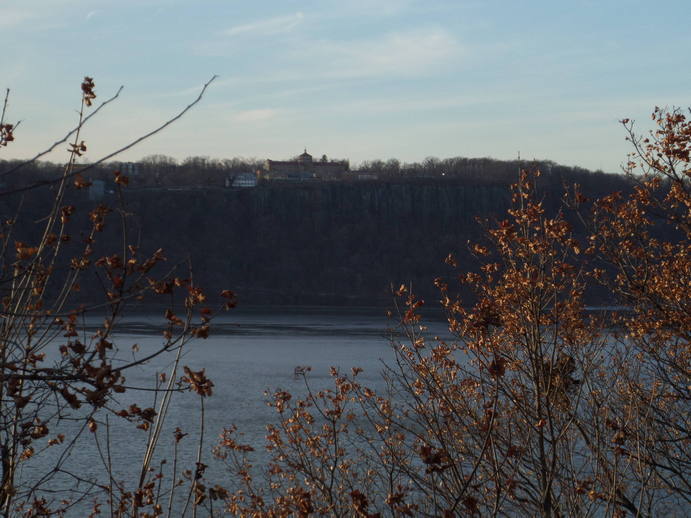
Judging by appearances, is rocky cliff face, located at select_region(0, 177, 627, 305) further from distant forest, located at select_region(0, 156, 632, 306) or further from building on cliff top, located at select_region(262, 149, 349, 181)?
building on cliff top, located at select_region(262, 149, 349, 181)

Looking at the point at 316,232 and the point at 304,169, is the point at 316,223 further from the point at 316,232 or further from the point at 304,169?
the point at 304,169

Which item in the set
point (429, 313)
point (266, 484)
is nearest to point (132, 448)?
point (266, 484)

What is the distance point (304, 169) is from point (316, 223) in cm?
2736

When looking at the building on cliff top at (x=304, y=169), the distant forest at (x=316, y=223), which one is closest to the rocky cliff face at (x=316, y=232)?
the distant forest at (x=316, y=223)

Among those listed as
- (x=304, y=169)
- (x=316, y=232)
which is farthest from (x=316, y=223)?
(x=304, y=169)

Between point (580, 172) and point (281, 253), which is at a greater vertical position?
point (580, 172)

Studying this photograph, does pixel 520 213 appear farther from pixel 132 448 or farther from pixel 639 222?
pixel 132 448

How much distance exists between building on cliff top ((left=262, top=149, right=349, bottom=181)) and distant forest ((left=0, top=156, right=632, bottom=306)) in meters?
7.29

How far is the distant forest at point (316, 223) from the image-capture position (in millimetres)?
79438

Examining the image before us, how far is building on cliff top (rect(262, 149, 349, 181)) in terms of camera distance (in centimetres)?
11981

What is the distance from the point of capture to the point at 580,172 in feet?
322

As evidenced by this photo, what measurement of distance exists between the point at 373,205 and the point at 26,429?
98.4m

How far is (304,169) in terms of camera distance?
404 ft

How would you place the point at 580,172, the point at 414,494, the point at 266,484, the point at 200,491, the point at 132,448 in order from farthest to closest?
→ the point at 580,172 → the point at 132,448 → the point at 266,484 → the point at 414,494 → the point at 200,491
